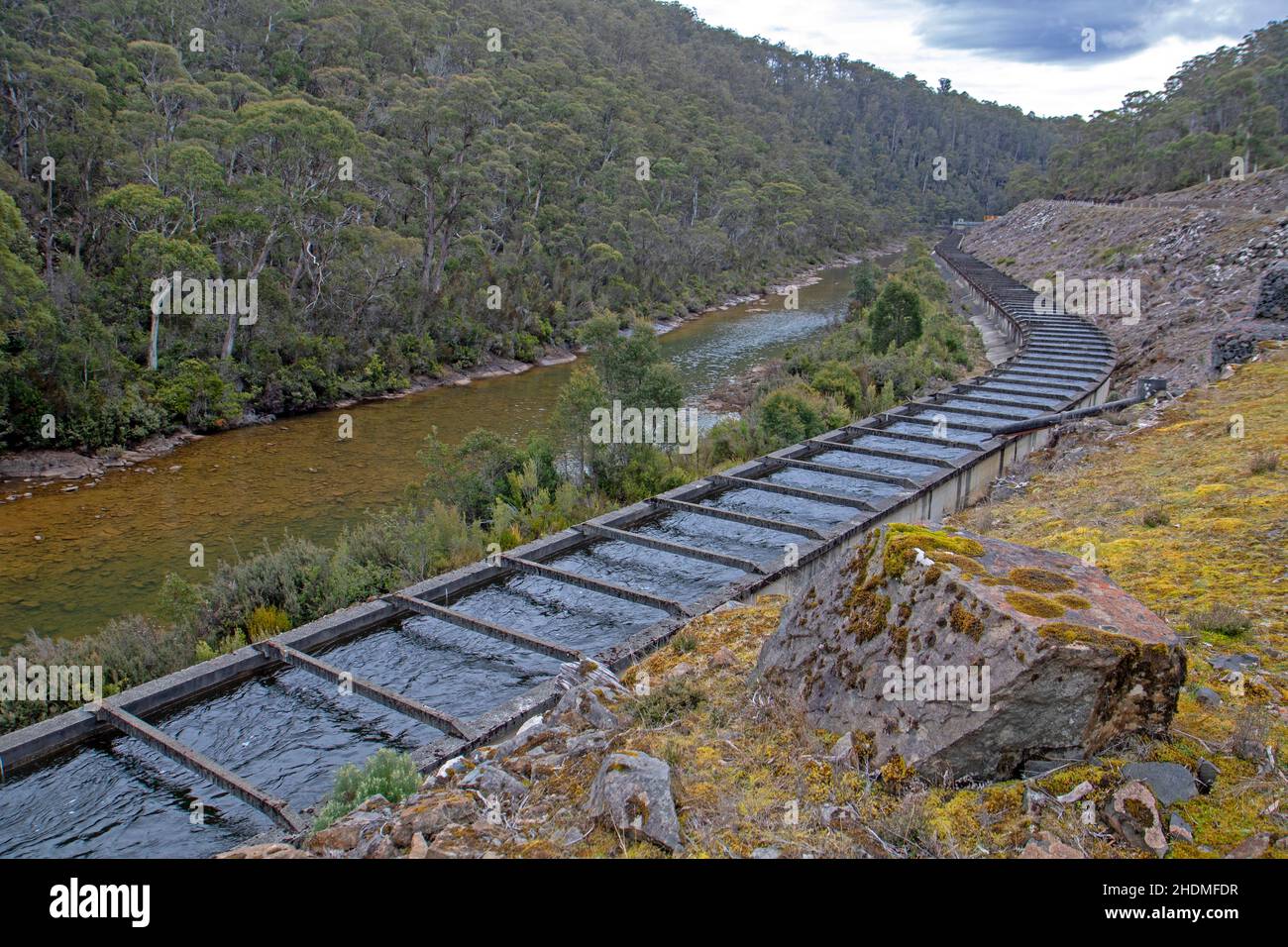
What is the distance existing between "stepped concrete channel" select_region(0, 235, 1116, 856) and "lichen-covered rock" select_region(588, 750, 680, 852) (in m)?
2.40

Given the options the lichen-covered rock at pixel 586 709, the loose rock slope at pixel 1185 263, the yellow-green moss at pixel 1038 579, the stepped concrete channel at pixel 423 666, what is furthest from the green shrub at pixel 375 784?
the loose rock slope at pixel 1185 263

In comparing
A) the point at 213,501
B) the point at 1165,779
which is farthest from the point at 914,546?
the point at 213,501

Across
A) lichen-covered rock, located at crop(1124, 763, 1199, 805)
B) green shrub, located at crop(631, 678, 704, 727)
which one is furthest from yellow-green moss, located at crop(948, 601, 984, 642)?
green shrub, located at crop(631, 678, 704, 727)

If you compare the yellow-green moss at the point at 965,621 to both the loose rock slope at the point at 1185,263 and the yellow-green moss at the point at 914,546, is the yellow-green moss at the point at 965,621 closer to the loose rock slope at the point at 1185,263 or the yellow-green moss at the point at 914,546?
the yellow-green moss at the point at 914,546

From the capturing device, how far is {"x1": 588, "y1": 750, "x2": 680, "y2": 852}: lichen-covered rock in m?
4.46

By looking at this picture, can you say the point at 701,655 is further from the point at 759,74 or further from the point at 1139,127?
the point at 759,74

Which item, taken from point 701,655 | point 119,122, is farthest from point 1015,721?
point 119,122

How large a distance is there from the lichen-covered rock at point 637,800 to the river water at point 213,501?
13.8 metres

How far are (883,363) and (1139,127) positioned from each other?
7810 centimetres

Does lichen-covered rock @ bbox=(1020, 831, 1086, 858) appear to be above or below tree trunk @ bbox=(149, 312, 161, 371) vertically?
below

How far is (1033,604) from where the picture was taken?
4840 mm

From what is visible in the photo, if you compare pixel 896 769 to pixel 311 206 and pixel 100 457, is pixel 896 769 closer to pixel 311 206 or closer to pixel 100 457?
pixel 100 457

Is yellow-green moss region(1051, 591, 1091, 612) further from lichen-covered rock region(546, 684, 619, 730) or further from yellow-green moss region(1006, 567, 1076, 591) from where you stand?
lichen-covered rock region(546, 684, 619, 730)

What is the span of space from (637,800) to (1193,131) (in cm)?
8902
